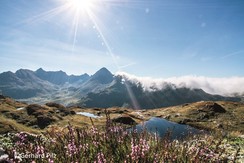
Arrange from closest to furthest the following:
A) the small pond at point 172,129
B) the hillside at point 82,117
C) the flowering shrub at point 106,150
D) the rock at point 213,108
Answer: the flowering shrub at point 106,150, the small pond at point 172,129, the hillside at point 82,117, the rock at point 213,108

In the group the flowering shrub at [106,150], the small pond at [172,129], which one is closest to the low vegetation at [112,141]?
the flowering shrub at [106,150]

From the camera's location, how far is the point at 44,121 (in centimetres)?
5938

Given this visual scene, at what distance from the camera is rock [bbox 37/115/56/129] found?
57.7m

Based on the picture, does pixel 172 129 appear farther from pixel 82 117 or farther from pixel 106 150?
pixel 82 117

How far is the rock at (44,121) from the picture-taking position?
57.7 m

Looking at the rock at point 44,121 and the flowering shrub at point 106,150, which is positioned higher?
the flowering shrub at point 106,150

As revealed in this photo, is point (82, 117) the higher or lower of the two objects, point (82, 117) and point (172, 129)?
the lower

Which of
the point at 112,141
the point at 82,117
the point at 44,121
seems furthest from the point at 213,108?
the point at 112,141

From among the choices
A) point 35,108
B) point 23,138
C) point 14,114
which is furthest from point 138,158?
point 35,108

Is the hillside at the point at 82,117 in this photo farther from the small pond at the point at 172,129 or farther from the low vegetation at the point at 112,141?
the small pond at the point at 172,129

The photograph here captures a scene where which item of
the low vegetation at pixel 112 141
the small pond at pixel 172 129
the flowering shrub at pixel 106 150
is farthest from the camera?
the small pond at pixel 172 129

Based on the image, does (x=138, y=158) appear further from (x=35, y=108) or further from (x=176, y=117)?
(x=176, y=117)

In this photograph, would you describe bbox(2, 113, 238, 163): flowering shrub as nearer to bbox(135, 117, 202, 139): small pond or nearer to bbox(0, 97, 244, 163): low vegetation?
bbox(0, 97, 244, 163): low vegetation

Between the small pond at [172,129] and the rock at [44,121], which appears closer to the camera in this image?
the small pond at [172,129]
